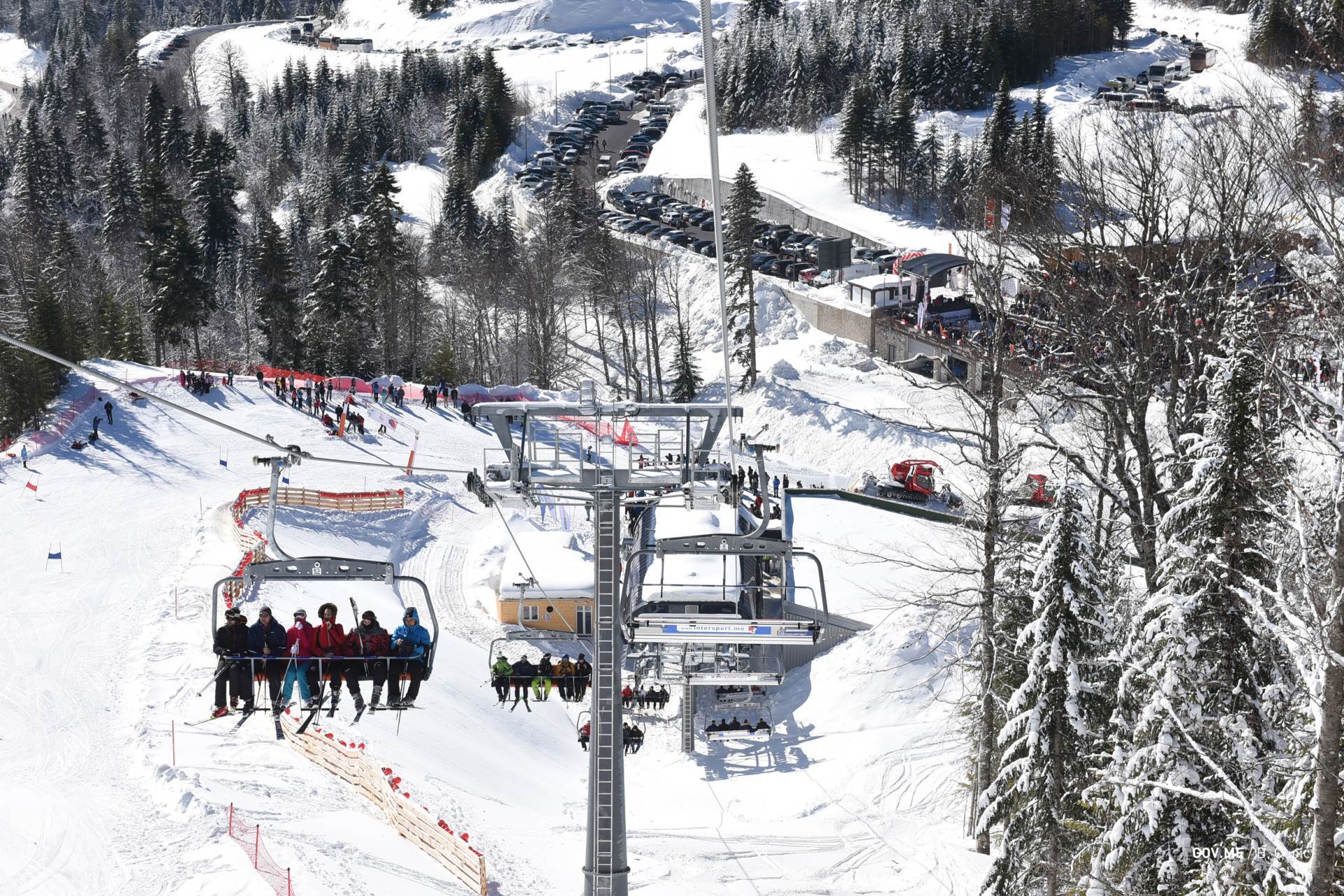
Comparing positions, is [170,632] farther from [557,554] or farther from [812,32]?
[812,32]

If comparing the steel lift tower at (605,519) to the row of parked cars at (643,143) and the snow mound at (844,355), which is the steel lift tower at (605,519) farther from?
the row of parked cars at (643,143)

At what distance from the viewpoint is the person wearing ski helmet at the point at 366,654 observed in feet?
54.5

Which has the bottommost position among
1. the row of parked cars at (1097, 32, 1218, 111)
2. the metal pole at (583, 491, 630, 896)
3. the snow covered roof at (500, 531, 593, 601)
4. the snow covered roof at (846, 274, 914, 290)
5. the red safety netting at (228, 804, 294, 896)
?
the snow covered roof at (500, 531, 593, 601)

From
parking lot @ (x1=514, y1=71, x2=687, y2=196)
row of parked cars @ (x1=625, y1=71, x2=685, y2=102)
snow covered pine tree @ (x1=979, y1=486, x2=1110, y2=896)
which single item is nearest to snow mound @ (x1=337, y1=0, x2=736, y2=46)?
row of parked cars @ (x1=625, y1=71, x2=685, y2=102)

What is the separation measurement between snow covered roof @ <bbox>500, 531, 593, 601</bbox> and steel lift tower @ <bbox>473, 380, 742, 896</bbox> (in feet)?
53.8

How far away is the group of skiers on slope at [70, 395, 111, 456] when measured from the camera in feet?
136

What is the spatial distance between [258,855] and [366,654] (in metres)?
5.72

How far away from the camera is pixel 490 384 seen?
2761 inches

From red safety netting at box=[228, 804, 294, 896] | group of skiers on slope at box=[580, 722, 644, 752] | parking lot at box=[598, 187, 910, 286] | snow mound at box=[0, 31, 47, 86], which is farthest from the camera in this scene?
snow mound at box=[0, 31, 47, 86]

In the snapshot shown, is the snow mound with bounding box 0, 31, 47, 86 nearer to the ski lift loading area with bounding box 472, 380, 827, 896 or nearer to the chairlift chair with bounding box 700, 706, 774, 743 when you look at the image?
the chairlift chair with bounding box 700, 706, 774, 743

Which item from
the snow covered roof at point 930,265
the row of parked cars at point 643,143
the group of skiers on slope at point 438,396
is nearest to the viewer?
the group of skiers on slope at point 438,396

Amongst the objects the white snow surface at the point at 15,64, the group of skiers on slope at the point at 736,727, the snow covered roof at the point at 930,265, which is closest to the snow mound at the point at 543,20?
the white snow surface at the point at 15,64

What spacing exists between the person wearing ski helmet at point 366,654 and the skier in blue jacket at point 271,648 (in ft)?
2.45

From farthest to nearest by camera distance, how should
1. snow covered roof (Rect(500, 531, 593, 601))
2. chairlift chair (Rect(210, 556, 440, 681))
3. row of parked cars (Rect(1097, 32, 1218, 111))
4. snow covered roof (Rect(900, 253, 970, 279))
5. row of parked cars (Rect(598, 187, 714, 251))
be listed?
row of parked cars (Rect(1097, 32, 1218, 111))
row of parked cars (Rect(598, 187, 714, 251))
snow covered roof (Rect(900, 253, 970, 279))
snow covered roof (Rect(500, 531, 593, 601))
chairlift chair (Rect(210, 556, 440, 681))
